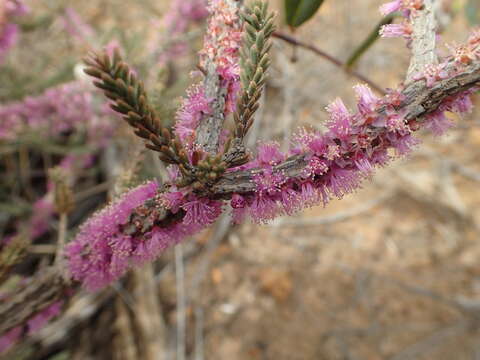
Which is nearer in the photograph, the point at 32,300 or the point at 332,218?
the point at 32,300

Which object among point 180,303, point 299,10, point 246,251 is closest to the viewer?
point 299,10

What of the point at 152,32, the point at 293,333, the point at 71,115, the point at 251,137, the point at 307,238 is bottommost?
the point at 293,333

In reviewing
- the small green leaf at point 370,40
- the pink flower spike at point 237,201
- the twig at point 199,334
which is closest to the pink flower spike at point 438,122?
the pink flower spike at point 237,201

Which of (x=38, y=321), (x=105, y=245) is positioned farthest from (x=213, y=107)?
(x=38, y=321)

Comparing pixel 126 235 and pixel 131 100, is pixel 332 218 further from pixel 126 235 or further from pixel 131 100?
pixel 131 100

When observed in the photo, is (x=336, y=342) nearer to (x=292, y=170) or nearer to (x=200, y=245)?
(x=200, y=245)

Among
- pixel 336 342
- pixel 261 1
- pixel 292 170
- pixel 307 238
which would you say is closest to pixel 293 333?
pixel 336 342
